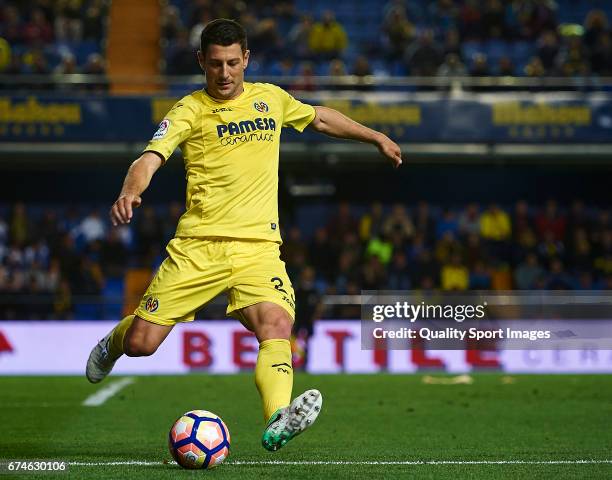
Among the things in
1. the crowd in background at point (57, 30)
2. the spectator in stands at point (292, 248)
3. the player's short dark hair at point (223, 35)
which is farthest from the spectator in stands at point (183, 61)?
the player's short dark hair at point (223, 35)

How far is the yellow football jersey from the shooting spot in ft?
21.6

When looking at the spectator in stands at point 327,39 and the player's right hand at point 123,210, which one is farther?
the spectator in stands at point 327,39

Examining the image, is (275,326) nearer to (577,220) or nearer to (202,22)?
(577,220)

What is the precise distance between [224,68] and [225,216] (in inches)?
32.3

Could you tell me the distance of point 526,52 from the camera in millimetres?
22891

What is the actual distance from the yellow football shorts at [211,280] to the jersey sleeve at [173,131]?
0.58 m

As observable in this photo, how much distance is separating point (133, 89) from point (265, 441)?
54.7ft

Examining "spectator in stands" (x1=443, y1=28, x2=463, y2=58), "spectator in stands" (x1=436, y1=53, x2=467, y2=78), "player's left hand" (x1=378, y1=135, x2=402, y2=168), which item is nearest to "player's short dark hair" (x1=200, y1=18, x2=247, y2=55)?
"player's left hand" (x1=378, y1=135, x2=402, y2=168)

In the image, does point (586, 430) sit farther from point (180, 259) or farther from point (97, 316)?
point (97, 316)

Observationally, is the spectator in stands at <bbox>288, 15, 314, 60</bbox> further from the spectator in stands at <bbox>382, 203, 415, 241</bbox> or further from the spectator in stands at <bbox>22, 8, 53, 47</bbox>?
the spectator in stands at <bbox>22, 8, 53, 47</bbox>

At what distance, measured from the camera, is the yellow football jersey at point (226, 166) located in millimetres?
6574

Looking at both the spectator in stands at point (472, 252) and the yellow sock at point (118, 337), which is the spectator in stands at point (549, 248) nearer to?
the spectator in stands at point (472, 252)

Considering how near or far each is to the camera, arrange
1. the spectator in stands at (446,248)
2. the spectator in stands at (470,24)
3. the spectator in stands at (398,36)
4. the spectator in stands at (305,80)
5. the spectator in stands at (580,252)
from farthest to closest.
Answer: the spectator in stands at (470,24) → the spectator in stands at (398,36) → the spectator in stands at (580,252) → the spectator in stands at (305,80) → the spectator in stands at (446,248)

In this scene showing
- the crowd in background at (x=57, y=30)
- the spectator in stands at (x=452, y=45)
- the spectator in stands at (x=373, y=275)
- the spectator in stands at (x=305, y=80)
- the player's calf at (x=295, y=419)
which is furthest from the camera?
the crowd in background at (x=57, y=30)
